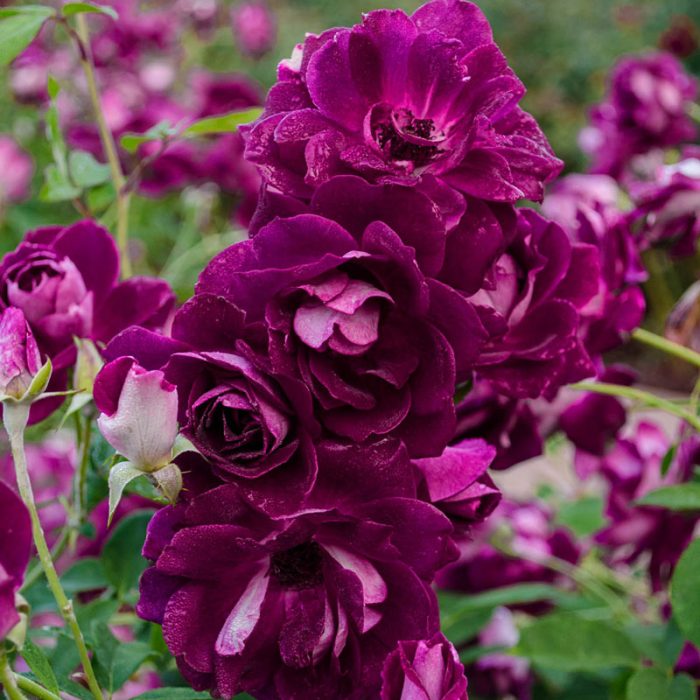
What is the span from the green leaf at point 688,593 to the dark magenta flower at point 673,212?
0.75 feet

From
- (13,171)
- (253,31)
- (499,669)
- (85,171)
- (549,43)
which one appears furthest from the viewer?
(549,43)

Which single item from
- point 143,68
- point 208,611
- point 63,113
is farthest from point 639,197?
point 143,68

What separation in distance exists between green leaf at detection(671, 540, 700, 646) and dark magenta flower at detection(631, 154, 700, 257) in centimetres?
23

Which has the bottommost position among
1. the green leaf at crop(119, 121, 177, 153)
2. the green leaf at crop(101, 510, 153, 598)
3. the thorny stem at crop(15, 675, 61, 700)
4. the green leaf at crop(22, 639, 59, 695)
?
the green leaf at crop(101, 510, 153, 598)

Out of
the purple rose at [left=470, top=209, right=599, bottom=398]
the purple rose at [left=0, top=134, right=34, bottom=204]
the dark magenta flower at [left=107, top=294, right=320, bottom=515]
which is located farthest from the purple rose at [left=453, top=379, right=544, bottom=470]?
the purple rose at [left=0, top=134, right=34, bottom=204]

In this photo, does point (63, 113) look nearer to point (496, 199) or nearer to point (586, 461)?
point (586, 461)

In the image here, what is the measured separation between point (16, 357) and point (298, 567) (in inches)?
5.5

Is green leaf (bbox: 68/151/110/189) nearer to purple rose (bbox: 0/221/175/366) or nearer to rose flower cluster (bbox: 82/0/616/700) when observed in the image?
purple rose (bbox: 0/221/175/366)

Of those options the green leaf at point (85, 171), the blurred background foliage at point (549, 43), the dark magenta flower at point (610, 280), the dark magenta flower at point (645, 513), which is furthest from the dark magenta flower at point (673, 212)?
the blurred background foliage at point (549, 43)

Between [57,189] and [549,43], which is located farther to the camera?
[549,43]

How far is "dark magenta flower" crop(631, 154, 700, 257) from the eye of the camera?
682 mm

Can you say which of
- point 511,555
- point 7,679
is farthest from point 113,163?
point 511,555

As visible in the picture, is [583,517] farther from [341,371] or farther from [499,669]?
[341,371]

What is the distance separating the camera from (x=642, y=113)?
1155mm
